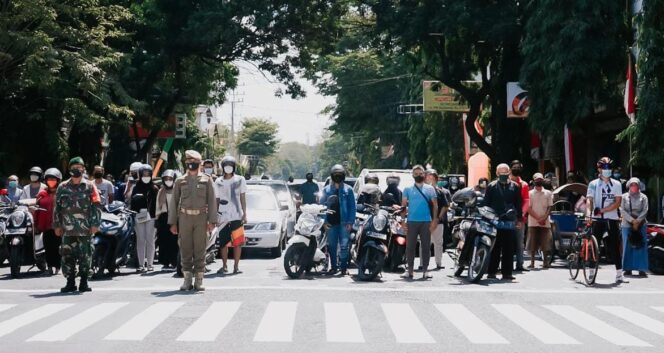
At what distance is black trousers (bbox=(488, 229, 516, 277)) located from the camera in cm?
1641

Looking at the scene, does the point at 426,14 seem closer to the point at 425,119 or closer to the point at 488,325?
the point at 425,119

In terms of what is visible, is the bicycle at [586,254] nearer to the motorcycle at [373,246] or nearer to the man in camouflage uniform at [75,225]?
the motorcycle at [373,246]

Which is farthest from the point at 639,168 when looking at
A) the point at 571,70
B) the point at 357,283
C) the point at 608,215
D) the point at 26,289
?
the point at 26,289

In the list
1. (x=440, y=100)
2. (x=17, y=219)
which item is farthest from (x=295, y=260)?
(x=440, y=100)

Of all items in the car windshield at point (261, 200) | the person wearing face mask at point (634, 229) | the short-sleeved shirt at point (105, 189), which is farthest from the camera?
the car windshield at point (261, 200)

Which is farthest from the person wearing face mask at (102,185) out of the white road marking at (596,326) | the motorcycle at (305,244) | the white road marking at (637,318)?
the white road marking at (637,318)

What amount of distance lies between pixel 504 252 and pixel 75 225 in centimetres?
679

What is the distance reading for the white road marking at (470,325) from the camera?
Result: 32.2ft

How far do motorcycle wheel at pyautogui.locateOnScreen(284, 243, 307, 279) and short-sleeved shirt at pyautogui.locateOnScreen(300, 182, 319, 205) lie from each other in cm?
1138

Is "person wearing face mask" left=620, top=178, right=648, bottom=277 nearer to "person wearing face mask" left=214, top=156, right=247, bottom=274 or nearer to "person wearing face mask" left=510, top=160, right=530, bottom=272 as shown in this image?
"person wearing face mask" left=510, top=160, right=530, bottom=272

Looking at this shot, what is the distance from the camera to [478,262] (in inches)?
616

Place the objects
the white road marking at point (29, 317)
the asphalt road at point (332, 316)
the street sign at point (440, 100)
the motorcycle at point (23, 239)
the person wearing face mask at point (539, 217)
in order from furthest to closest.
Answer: the street sign at point (440, 100) < the person wearing face mask at point (539, 217) < the motorcycle at point (23, 239) < the white road marking at point (29, 317) < the asphalt road at point (332, 316)

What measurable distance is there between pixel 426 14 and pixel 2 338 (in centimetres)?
2325

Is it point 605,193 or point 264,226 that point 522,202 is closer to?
point 605,193
